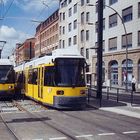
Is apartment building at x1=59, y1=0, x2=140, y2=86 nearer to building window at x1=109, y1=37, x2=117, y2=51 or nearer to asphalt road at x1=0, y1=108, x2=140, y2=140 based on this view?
building window at x1=109, y1=37, x2=117, y2=51

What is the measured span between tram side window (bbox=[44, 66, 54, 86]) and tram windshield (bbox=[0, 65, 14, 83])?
6.54 m

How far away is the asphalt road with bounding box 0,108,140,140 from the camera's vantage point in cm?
1164

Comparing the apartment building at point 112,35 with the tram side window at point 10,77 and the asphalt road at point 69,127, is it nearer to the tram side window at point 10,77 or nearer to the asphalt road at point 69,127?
the tram side window at point 10,77

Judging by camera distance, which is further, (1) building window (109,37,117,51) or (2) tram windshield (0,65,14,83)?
(1) building window (109,37,117,51)

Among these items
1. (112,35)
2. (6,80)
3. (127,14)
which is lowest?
(6,80)

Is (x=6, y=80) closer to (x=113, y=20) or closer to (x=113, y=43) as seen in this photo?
(x=113, y=43)

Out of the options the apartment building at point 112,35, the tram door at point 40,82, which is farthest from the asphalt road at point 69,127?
the apartment building at point 112,35

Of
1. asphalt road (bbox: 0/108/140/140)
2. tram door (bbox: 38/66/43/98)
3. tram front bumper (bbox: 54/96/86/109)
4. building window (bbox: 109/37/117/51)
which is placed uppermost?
building window (bbox: 109/37/117/51)

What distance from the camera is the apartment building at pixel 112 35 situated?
48.9m

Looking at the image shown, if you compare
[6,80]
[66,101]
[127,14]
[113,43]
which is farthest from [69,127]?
[113,43]

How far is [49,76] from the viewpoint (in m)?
20.1

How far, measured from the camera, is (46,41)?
9988 cm

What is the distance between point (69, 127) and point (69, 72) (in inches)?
246

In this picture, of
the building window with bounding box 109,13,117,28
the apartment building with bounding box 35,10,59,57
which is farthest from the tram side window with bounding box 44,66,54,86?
the apartment building with bounding box 35,10,59,57
